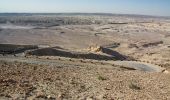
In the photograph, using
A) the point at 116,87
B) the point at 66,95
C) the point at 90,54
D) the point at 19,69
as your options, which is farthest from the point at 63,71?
the point at 90,54

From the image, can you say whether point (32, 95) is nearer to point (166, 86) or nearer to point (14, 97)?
point (14, 97)

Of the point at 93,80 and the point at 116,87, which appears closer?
the point at 116,87

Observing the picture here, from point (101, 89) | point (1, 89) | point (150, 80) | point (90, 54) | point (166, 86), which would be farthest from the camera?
point (90, 54)

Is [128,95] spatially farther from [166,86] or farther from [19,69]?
[19,69]

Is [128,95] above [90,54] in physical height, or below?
above

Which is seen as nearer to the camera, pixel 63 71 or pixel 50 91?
pixel 50 91

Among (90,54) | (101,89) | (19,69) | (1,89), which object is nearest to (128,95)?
(101,89)

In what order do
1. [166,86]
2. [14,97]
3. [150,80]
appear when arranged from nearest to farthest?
1. [14,97]
2. [166,86]
3. [150,80]

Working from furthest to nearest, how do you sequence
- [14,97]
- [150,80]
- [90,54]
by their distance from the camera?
[90,54]
[150,80]
[14,97]

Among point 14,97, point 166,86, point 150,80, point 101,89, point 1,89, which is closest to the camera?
point 14,97
